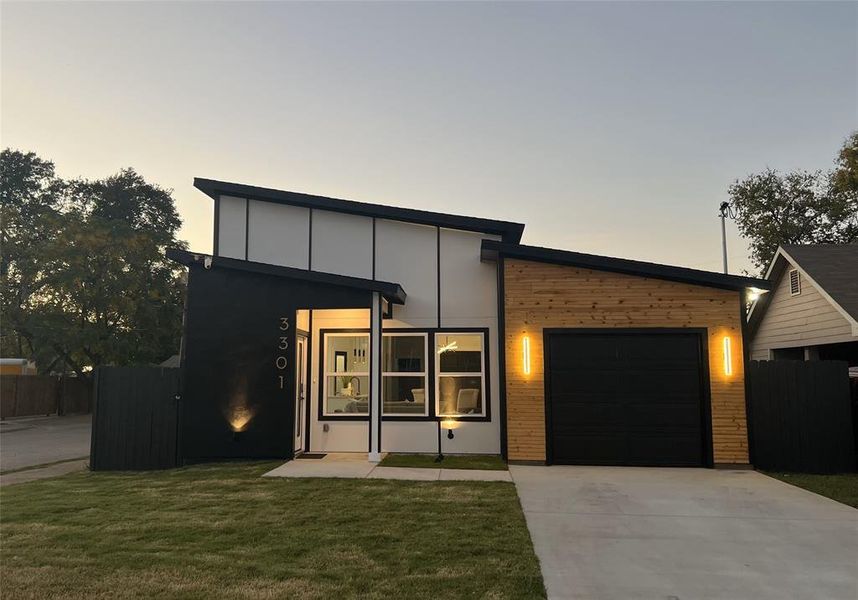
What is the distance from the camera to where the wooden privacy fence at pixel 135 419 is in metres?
8.88

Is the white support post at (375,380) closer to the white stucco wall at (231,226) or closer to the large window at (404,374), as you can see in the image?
the large window at (404,374)

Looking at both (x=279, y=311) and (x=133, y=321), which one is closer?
(x=279, y=311)

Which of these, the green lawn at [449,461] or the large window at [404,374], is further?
the large window at [404,374]

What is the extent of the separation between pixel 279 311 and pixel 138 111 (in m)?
6.75

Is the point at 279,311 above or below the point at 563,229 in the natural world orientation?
below

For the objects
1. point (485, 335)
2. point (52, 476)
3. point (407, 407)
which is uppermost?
point (485, 335)

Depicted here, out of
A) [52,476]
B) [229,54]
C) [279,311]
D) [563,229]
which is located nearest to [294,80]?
[229,54]

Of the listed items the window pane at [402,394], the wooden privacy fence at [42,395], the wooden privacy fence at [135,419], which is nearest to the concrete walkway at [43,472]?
the wooden privacy fence at [135,419]

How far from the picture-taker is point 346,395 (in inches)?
399

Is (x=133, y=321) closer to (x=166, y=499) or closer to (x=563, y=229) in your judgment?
(x=563, y=229)

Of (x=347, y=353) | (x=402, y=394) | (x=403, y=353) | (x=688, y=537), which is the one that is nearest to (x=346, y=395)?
(x=347, y=353)

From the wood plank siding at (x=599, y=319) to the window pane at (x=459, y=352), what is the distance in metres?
0.79

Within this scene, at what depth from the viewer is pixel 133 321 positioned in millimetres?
25938

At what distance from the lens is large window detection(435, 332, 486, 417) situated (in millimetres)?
9805
